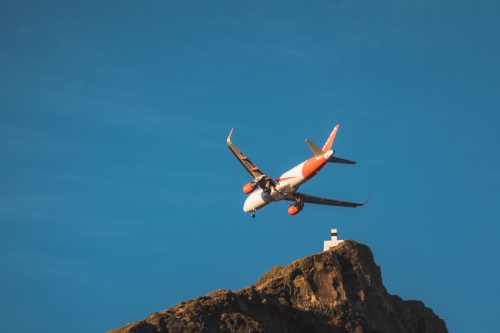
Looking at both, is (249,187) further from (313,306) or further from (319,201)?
(313,306)

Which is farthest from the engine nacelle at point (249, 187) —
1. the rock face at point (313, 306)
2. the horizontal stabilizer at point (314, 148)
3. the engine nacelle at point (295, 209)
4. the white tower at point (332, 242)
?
the rock face at point (313, 306)

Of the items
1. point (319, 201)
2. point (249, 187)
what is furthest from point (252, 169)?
point (319, 201)

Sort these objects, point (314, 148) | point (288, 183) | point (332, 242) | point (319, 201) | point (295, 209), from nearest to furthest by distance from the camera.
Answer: point (332, 242) < point (314, 148) < point (288, 183) < point (295, 209) < point (319, 201)

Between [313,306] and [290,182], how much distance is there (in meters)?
35.7

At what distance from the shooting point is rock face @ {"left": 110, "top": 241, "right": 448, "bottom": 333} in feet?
186

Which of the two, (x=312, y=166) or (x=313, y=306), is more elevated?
(x=312, y=166)

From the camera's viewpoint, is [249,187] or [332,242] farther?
[249,187]

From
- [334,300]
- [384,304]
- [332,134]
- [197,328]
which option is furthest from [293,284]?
[332,134]

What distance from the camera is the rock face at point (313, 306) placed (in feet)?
186

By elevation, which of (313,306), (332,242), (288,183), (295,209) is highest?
(288,183)

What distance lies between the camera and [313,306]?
217ft

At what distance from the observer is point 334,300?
219ft

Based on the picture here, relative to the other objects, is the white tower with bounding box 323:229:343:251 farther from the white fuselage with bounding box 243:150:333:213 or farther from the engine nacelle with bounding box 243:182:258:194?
the engine nacelle with bounding box 243:182:258:194

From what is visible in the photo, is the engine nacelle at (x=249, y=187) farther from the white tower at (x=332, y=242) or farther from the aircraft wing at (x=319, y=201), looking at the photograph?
the white tower at (x=332, y=242)
